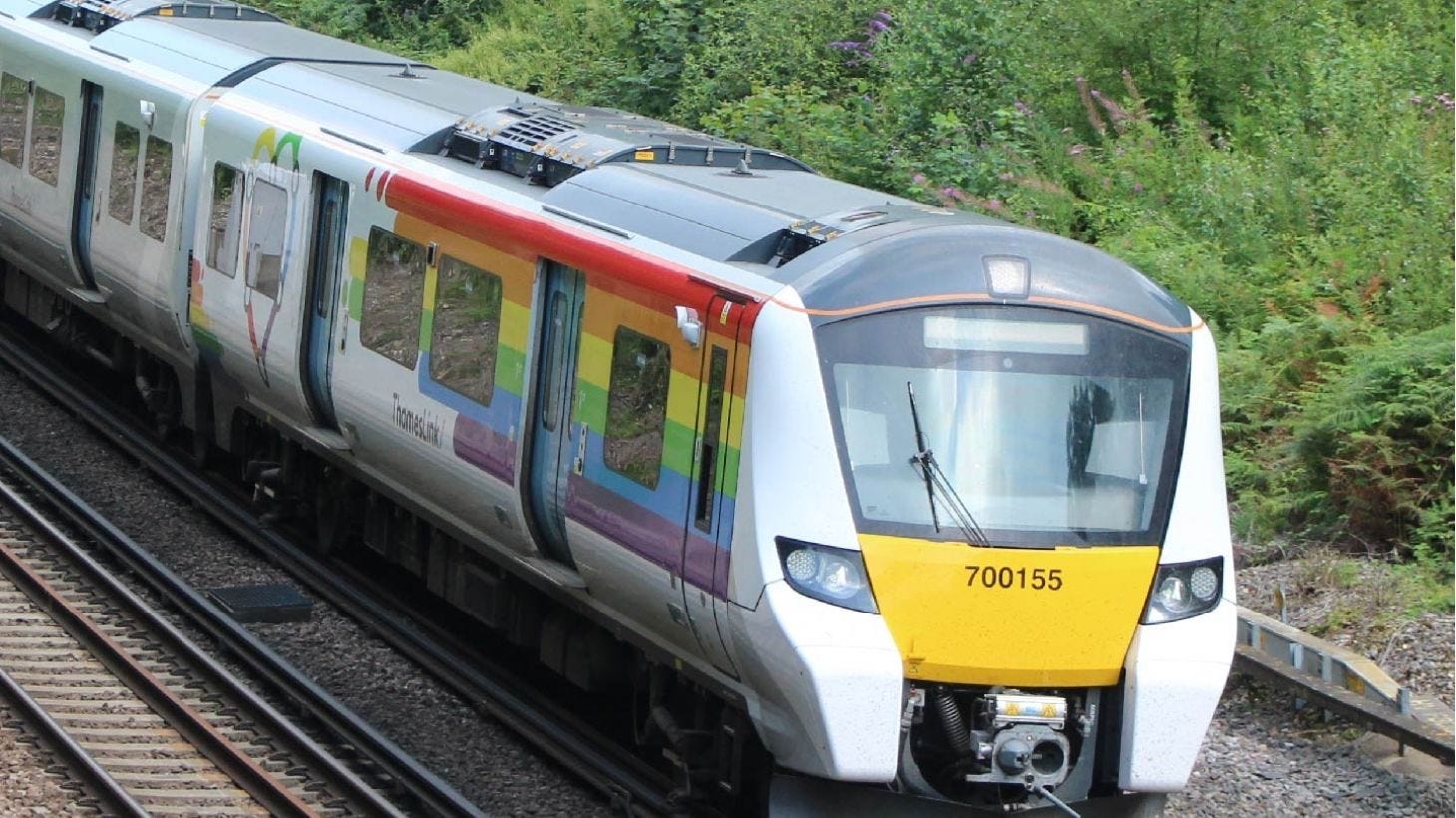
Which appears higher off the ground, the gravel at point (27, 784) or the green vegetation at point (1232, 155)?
the green vegetation at point (1232, 155)

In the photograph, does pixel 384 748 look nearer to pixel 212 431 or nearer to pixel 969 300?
pixel 969 300

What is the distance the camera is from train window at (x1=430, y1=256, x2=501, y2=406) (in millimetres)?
9719

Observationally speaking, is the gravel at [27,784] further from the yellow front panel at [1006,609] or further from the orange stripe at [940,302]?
the orange stripe at [940,302]

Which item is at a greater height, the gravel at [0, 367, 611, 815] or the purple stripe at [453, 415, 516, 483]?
the purple stripe at [453, 415, 516, 483]

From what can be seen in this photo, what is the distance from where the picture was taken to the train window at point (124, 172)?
13867 millimetres

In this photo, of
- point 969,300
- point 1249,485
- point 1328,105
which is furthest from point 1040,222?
point 969,300

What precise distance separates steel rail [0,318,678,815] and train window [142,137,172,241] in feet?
5.76

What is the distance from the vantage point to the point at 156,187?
13.5 m

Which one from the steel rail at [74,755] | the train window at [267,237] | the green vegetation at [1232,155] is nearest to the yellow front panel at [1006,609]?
the steel rail at [74,755]

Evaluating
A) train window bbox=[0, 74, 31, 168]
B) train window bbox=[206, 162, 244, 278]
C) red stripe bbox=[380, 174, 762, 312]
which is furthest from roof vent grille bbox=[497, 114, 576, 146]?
train window bbox=[0, 74, 31, 168]

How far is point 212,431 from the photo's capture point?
14047mm

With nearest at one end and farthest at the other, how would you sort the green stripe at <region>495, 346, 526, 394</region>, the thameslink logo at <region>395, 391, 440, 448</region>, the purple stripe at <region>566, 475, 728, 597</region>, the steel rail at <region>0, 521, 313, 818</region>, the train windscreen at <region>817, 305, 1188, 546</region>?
1. the train windscreen at <region>817, 305, 1188, 546</region>
2. the purple stripe at <region>566, 475, 728, 597</region>
3. the steel rail at <region>0, 521, 313, 818</region>
4. the green stripe at <region>495, 346, 526, 394</region>
5. the thameslink logo at <region>395, 391, 440, 448</region>

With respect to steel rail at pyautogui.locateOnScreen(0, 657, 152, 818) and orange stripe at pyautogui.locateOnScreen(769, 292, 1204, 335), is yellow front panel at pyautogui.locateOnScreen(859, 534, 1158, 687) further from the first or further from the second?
steel rail at pyautogui.locateOnScreen(0, 657, 152, 818)

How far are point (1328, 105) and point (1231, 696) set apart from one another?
6.34 metres
